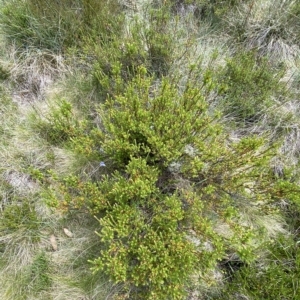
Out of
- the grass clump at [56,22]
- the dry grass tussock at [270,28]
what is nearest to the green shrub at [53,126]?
the grass clump at [56,22]

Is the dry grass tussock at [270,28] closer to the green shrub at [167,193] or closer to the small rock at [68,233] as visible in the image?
the green shrub at [167,193]

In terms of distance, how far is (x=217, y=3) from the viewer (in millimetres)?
3303

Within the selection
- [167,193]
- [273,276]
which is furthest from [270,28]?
[273,276]

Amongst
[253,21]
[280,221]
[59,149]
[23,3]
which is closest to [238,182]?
[280,221]

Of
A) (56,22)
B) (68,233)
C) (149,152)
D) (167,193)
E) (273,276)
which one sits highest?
(56,22)

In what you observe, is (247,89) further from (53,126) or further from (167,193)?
(53,126)

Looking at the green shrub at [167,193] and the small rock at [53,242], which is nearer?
the green shrub at [167,193]

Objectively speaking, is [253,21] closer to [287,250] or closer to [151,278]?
[287,250]

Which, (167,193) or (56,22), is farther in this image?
(56,22)

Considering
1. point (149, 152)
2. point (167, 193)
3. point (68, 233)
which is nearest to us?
point (149, 152)

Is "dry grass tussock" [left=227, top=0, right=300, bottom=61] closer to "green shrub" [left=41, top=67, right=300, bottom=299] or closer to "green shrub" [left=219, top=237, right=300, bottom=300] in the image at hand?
"green shrub" [left=41, top=67, right=300, bottom=299]

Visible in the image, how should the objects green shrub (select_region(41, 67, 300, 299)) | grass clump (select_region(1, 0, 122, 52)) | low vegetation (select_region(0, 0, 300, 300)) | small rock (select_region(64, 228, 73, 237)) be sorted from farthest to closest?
1. grass clump (select_region(1, 0, 122, 52))
2. small rock (select_region(64, 228, 73, 237))
3. low vegetation (select_region(0, 0, 300, 300))
4. green shrub (select_region(41, 67, 300, 299))

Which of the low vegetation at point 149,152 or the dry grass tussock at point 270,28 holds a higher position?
the dry grass tussock at point 270,28

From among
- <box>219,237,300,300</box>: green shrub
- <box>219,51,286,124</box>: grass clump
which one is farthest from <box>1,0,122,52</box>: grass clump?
<box>219,237,300,300</box>: green shrub
